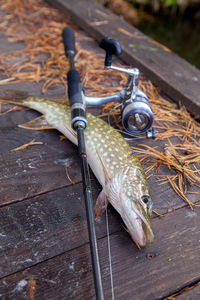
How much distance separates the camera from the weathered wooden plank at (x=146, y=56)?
249 cm

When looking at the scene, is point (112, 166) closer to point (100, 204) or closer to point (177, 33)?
point (100, 204)

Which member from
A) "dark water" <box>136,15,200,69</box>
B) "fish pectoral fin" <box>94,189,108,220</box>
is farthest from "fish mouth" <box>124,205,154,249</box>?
"dark water" <box>136,15,200,69</box>

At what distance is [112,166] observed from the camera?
5.77 feet

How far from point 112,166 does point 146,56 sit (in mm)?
1622

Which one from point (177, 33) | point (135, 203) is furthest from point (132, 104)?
point (177, 33)

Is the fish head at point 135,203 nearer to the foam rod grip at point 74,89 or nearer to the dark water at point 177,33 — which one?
the foam rod grip at point 74,89

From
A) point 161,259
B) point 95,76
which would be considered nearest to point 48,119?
point 95,76

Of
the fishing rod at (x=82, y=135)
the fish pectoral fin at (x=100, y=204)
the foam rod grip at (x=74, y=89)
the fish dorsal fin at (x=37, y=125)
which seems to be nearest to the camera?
the fishing rod at (x=82, y=135)

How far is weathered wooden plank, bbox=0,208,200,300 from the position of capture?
126 cm

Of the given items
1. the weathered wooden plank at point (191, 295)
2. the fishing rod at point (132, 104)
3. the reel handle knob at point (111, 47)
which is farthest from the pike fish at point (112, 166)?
the reel handle knob at point (111, 47)

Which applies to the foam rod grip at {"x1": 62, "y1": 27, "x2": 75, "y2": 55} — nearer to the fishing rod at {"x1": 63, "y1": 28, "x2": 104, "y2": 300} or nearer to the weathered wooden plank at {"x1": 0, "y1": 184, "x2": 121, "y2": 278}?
the fishing rod at {"x1": 63, "y1": 28, "x2": 104, "y2": 300}

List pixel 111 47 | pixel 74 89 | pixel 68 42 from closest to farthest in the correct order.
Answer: pixel 111 47 < pixel 74 89 < pixel 68 42

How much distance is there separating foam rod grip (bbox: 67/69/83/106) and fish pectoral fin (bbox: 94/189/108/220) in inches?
27.1

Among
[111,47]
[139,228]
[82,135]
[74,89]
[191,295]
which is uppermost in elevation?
[111,47]
